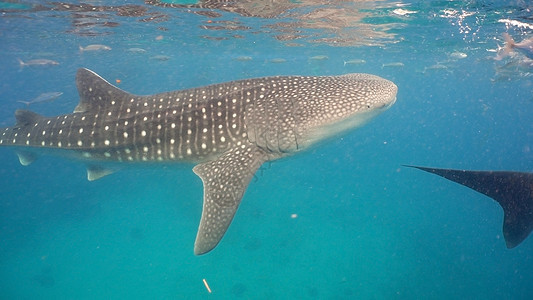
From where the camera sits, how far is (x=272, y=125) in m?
5.31

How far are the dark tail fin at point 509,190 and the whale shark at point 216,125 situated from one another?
2609 millimetres

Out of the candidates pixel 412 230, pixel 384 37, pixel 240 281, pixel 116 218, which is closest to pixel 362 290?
pixel 240 281

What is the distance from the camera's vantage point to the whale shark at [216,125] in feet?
16.6

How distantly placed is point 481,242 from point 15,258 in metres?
26.6

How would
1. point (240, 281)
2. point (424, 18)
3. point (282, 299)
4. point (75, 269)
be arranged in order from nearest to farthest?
point (282, 299) < point (240, 281) < point (75, 269) < point (424, 18)

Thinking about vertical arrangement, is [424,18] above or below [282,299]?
above

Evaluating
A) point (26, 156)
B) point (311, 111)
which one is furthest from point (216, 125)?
point (26, 156)

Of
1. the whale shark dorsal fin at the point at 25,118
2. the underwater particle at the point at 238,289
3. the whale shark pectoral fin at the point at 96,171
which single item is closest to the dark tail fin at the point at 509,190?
the whale shark pectoral fin at the point at 96,171

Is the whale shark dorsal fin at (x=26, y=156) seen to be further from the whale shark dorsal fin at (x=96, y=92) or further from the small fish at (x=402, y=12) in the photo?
the small fish at (x=402, y=12)

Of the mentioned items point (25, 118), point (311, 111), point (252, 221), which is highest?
point (311, 111)

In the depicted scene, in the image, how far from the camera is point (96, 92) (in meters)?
6.23

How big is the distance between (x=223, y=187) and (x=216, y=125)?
1.28 meters

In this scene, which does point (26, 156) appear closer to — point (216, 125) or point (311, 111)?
point (216, 125)

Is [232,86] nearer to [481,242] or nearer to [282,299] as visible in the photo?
[282,299]
